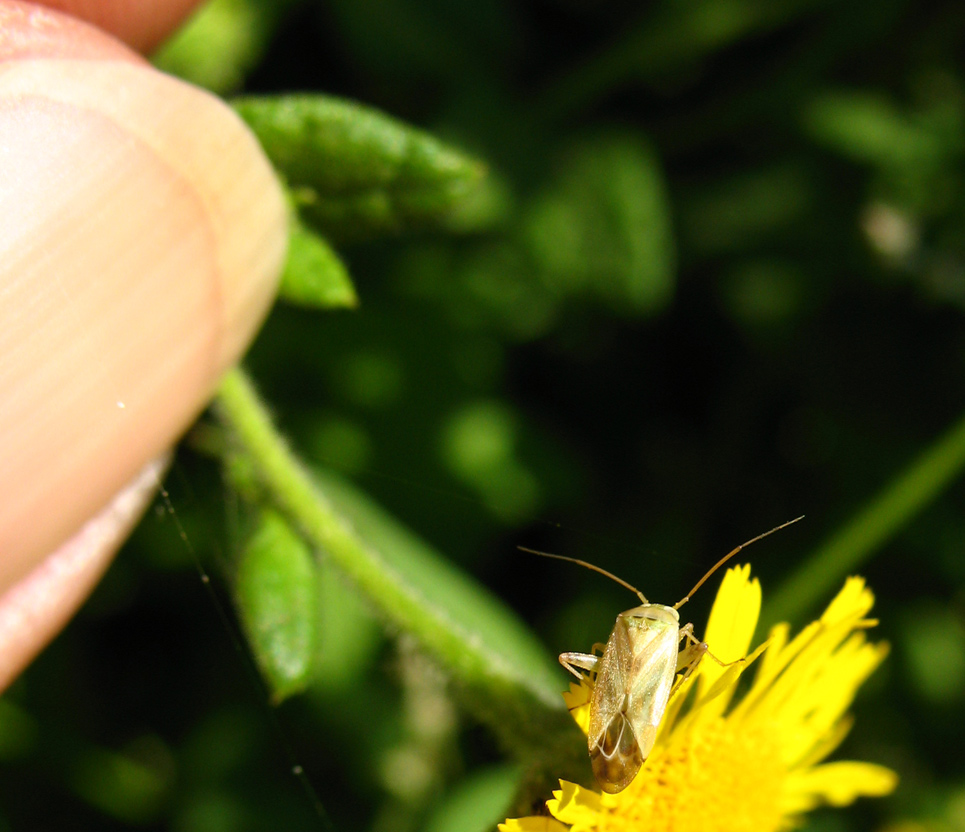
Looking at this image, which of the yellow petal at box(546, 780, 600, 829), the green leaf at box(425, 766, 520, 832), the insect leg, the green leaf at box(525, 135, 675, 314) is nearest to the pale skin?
the insect leg

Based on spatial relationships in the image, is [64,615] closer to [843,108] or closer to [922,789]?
[922,789]

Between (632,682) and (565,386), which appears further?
(565,386)

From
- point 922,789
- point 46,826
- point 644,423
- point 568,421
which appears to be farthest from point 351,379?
point 922,789

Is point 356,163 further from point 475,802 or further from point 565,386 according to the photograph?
point 475,802

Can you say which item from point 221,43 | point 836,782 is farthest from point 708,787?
point 221,43

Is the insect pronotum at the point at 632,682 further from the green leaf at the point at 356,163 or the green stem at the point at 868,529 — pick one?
the green leaf at the point at 356,163
